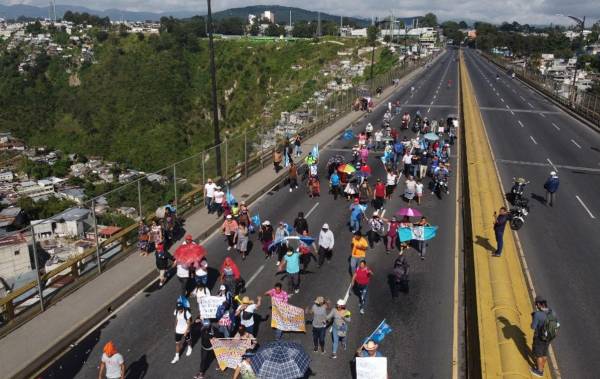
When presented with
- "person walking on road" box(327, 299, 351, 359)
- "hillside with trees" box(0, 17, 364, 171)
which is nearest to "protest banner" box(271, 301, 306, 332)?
"person walking on road" box(327, 299, 351, 359)

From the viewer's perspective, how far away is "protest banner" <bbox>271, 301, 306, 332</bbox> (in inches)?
472

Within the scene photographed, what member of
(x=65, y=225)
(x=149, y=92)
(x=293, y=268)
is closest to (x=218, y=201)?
(x=293, y=268)

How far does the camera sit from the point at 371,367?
Result: 31.6 feet

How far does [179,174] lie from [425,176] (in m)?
13.4

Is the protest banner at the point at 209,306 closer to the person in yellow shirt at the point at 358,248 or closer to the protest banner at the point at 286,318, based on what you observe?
the protest banner at the point at 286,318

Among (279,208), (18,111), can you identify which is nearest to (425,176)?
(279,208)

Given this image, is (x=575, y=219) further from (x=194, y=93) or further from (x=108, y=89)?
(x=108, y=89)

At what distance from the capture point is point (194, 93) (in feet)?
422

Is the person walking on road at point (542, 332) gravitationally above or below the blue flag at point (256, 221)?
above

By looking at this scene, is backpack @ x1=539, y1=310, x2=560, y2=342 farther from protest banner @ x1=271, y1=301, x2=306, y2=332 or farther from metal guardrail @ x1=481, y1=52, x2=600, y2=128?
metal guardrail @ x1=481, y1=52, x2=600, y2=128

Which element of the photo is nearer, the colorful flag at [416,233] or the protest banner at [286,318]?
the protest banner at [286,318]

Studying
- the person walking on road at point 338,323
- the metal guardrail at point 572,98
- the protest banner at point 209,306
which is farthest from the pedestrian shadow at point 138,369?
the metal guardrail at point 572,98

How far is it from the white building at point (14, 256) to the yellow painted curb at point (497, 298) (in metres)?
11.4

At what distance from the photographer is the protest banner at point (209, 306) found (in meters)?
11.4
